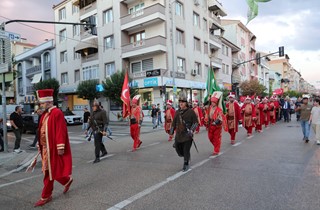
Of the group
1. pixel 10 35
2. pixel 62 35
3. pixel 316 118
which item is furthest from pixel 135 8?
pixel 316 118

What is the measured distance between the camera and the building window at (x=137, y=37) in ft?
92.0

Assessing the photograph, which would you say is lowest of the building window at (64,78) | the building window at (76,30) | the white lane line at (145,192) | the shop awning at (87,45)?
the white lane line at (145,192)

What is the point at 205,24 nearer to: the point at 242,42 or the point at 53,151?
the point at 242,42

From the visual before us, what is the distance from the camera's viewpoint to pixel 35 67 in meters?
42.8

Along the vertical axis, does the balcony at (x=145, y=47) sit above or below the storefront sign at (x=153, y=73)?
above

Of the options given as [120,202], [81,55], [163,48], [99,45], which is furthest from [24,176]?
[81,55]

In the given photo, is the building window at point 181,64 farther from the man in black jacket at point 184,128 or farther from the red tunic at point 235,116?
the man in black jacket at point 184,128

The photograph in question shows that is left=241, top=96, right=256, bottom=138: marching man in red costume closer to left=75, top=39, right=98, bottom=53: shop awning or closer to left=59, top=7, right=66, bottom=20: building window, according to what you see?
left=75, top=39, right=98, bottom=53: shop awning

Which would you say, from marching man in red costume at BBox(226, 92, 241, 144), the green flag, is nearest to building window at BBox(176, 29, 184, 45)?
marching man in red costume at BBox(226, 92, 241, 144)

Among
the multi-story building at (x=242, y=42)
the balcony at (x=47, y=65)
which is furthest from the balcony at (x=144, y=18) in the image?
the multi-story building at (x=242, y=42)

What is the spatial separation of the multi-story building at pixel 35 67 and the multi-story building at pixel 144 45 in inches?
96.0

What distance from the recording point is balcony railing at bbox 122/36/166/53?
25344 mm

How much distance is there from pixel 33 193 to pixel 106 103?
26.2 m

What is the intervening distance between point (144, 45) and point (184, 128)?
67.9 ft
